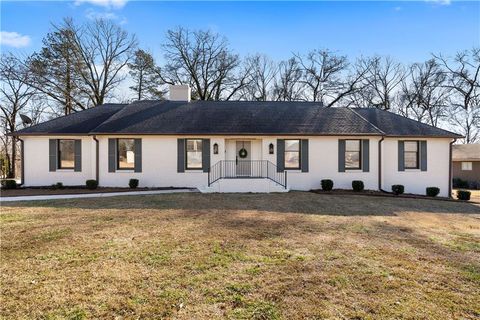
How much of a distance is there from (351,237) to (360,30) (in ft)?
41.9

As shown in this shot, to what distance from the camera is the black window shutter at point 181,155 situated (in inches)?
537

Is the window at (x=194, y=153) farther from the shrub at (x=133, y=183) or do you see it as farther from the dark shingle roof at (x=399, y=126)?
the dark shingle roof at (x=399, y=126)

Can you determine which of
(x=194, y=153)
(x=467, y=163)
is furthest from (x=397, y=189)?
(x=467, y=163)

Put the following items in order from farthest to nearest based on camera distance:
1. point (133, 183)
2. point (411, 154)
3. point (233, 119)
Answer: point (233, 119)
point (411, 154)
point (133, 183)

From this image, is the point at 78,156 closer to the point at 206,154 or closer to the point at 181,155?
the point at 181,155

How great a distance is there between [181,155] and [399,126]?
11513 mm

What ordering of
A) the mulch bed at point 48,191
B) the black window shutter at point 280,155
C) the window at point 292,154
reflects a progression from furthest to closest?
the window at point 292,154
the black window shutter at point 280,155
the mulch bed at point 48,191

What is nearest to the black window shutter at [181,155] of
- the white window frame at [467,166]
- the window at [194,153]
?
the window at [194,153]

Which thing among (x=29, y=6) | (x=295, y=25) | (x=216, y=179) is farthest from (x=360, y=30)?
(x=29, y=6)

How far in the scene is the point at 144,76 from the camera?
90.5ft

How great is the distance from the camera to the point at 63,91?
2333 centimetres

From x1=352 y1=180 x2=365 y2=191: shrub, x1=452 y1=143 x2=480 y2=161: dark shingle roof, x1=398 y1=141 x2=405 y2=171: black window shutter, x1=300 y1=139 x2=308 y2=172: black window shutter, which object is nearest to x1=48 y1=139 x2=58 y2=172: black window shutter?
x1=300 y1=139 x2=308 y2=172: black window shutter

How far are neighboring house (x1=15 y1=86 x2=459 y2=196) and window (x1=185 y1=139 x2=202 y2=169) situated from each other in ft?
0.16

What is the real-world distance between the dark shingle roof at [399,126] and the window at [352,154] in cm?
170
